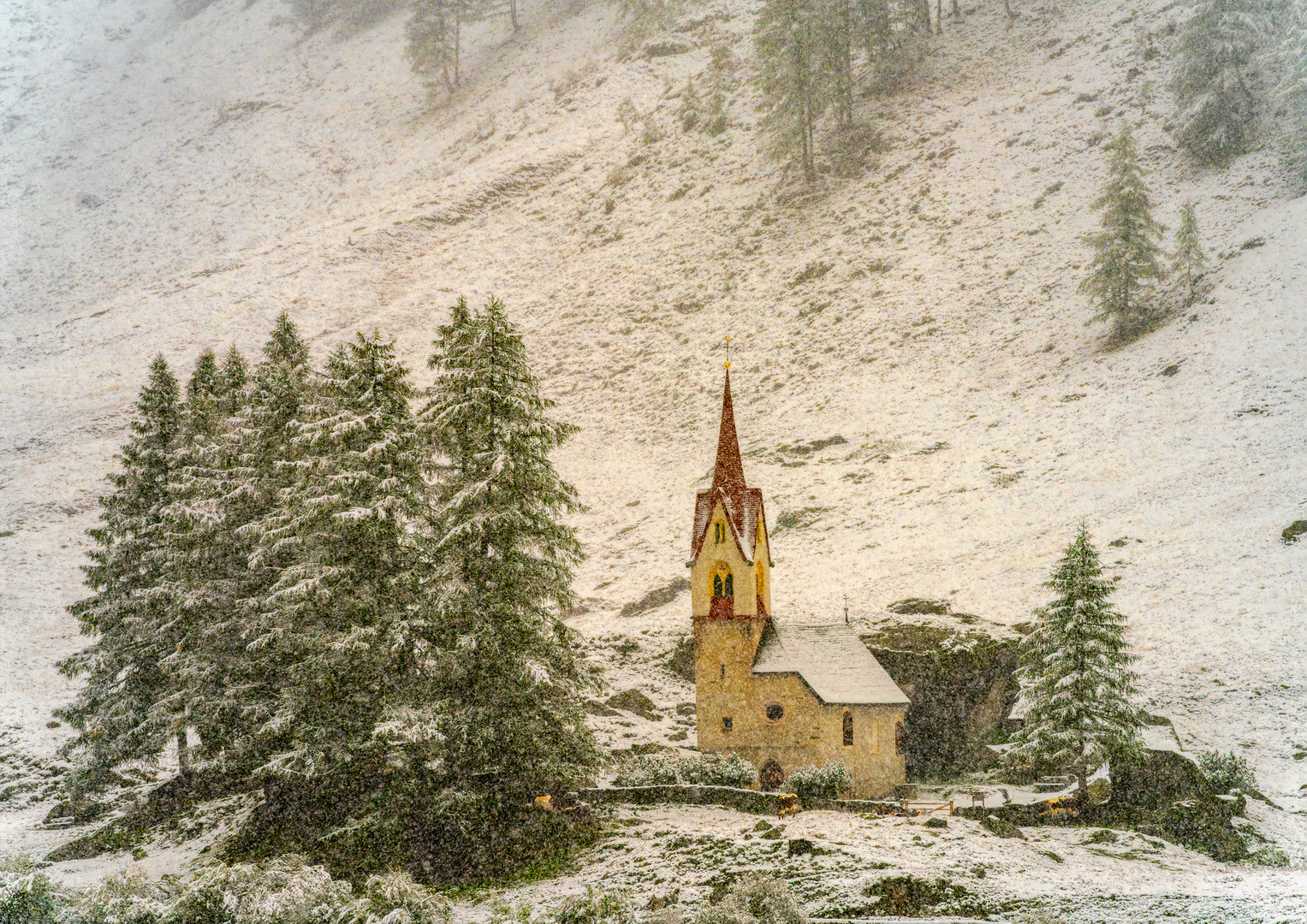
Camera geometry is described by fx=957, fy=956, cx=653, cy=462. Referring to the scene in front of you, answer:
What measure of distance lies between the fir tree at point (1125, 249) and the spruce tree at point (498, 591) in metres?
31.0

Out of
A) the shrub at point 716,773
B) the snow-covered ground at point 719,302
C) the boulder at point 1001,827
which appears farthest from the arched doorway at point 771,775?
the boulder at point 1001,827

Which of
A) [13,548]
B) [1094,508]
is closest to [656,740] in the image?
[1094,508]

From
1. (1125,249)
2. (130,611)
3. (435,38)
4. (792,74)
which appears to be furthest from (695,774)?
(435,38)

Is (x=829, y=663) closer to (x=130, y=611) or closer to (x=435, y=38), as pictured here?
(x=130, y=611)

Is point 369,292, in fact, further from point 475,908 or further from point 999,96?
point 475,908

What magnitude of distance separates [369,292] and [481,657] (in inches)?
1843

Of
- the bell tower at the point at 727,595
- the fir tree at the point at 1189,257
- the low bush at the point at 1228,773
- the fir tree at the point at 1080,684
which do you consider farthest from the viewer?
the fir tree at the point at 1189,257

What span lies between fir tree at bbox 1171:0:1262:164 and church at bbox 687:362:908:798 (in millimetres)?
34463

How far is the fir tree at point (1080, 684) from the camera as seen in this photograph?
2480 cm

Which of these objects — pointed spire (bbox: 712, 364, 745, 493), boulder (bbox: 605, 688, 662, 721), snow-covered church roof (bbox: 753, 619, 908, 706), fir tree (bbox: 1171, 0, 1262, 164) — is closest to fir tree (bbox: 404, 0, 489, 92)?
fir tree (bbox: 1171, 0, 1262, 164)

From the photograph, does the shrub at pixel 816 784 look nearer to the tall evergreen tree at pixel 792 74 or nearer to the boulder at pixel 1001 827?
the boulder at pixel 1001 827

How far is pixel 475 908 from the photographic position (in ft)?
64.9

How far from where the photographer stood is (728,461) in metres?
31.8

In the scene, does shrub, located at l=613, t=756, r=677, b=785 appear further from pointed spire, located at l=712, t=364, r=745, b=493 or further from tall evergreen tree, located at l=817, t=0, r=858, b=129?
tall evergreen tree, located at l=817, t=0, r=858, b=129
